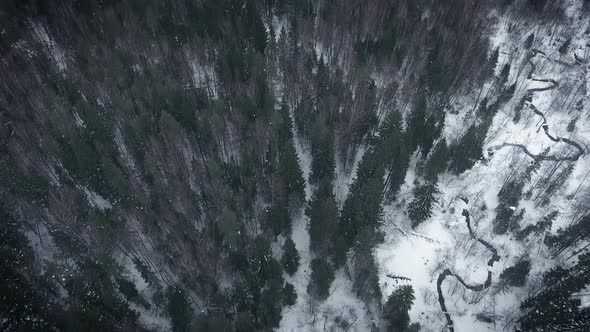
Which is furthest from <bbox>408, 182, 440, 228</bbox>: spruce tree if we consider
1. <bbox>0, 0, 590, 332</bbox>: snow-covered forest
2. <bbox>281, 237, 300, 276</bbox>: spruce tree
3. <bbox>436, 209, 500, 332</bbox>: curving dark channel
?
<bbox>281, 237, 300, 276</bbox>: spruce tree

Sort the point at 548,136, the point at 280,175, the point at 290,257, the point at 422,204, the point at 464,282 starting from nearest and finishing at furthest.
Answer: the point at 290,257 < the point at 280,175 < the point at 464,282 < the point at 422,204 < the point at 548,136

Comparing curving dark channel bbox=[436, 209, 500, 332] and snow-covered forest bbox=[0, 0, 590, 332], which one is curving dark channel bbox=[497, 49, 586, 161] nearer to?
snow-covered forest bbox=[0, 0, 590, 332]

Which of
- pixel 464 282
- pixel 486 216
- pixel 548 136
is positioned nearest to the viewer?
pixel 464 282

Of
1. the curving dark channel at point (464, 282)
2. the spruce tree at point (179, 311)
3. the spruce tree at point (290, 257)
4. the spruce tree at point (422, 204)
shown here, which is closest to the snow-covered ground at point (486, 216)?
the curving dark channel at point (464, 282)

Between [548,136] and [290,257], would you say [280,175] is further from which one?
[548,136]

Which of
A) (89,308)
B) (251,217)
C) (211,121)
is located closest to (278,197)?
(251,217)

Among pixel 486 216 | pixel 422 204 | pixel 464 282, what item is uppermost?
pixel 422 204

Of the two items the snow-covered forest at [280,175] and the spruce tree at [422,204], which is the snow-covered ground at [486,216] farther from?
the spruce tree at [422,204]

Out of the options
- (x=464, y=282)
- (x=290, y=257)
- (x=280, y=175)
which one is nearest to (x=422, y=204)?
(x=464, y=282)
